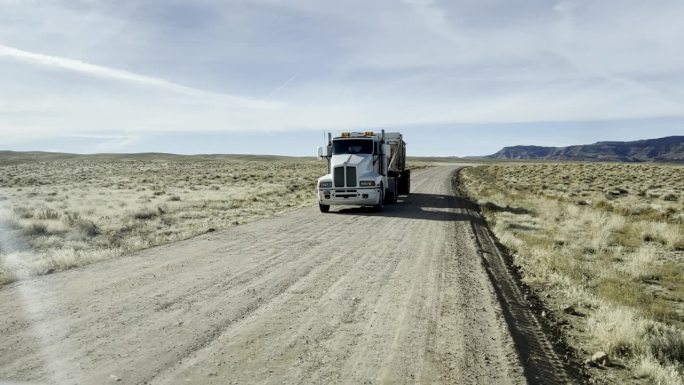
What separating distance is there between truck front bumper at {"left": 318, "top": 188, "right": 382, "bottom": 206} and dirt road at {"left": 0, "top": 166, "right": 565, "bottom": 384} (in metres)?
8.45

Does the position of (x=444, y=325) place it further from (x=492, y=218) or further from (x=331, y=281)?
(x=492, y=218)

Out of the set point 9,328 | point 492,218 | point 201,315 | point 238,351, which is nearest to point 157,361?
point 238,351

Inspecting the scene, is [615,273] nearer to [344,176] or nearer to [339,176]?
[344,176]

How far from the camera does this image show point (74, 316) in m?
6.42

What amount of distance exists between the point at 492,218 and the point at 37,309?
15228mm

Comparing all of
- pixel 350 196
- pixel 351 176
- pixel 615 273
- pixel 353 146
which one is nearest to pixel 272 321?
pixel 615 273

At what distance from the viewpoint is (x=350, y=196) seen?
19734 mm

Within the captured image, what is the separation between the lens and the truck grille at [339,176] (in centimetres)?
1988

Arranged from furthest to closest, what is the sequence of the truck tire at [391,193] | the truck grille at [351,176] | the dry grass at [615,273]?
the truck tire at [391,193] → the truck grille at [351,176] → the dry grass at [615,273]

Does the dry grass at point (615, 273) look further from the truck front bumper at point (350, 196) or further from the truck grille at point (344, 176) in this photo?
the truck grille at point (344, 176)

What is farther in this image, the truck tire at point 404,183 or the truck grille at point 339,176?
the truck tire at point 404,183

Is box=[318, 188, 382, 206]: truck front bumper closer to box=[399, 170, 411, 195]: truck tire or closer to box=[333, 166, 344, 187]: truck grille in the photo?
box=[333, 166, 344, 187]: truck grille

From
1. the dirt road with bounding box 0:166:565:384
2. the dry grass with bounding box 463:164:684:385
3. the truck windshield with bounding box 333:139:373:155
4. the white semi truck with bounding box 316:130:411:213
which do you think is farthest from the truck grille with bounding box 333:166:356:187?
the dirt road with bounding box 0:166:565:384

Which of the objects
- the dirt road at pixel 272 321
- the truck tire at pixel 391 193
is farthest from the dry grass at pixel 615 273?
the truck tire at pixel 391 193
